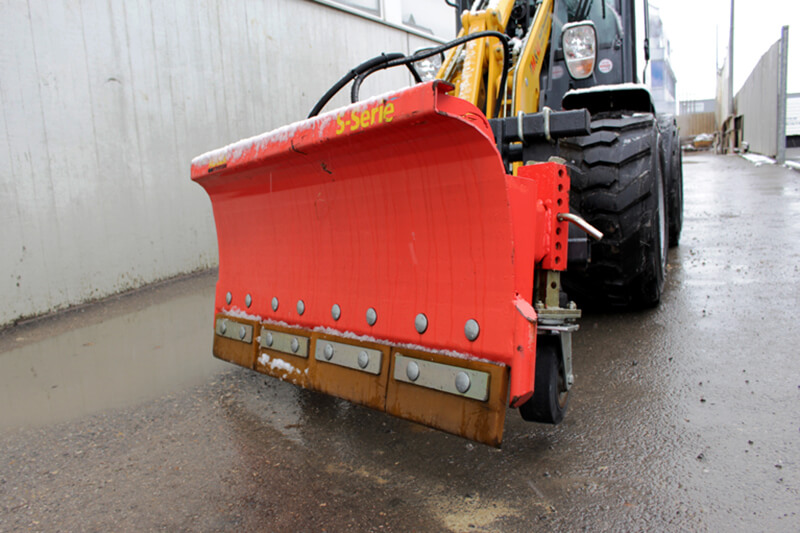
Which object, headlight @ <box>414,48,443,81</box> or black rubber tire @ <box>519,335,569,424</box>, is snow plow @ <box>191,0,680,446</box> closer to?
black rubber tire @ <box>519,335,569,424</box>

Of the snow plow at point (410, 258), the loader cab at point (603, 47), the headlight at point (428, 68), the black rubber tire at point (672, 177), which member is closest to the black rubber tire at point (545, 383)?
the snow plow at point (410, 258)

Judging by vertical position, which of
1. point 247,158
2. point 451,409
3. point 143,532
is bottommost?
point 143,532

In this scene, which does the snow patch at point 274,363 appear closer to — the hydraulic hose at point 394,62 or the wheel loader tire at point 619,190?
the hydraulic hose at point 394,62

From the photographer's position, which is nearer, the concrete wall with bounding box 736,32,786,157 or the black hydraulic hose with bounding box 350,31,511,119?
the black hydraulic hose with bounding box 350,31,511,119

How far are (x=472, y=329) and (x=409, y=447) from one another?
0.71m

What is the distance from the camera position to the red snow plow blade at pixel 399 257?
6.66 feet

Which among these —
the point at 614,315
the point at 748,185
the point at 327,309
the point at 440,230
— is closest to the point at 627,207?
the point at 614,315

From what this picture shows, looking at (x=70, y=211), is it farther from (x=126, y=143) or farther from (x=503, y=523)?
(x=503, y=523)

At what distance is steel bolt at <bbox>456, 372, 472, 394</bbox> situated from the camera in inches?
80.0

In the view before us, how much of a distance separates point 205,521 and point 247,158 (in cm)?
164

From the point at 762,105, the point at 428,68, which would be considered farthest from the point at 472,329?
the point at 762,105

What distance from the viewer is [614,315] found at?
4238 mm

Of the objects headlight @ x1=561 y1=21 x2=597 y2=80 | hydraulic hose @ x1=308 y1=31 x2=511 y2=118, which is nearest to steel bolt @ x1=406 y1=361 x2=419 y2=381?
hydraulic hose @ x1=308 y1=31 x2=511 y2=118

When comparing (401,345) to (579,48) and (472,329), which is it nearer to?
(472,329)
